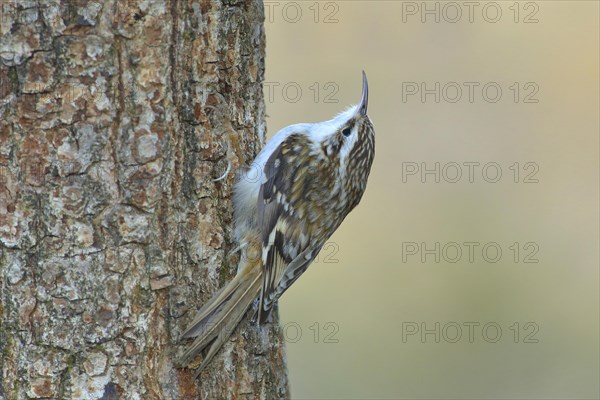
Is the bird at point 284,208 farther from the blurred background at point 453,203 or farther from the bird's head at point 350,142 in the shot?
the blurred background at point 453,203

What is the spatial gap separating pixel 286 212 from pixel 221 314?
736 mm

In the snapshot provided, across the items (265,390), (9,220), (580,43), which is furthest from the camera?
(580,43)

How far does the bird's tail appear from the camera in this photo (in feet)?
8.97

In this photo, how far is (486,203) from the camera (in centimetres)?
647

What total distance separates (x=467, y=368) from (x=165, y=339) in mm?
3573

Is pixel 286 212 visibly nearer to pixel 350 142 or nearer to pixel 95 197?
pixel 350 142

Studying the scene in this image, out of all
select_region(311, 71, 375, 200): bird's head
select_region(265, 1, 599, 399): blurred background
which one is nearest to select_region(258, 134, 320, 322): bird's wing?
select_region(311, 71, 375, 200): bird's head

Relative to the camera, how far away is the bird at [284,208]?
114 inches

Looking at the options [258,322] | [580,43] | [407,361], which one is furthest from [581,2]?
[258,322]

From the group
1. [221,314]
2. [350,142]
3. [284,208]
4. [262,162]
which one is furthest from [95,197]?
[350,142]

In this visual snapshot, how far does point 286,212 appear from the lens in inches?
138

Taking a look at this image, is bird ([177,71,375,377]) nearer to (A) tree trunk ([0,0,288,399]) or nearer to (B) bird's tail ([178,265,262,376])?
(B) bird's tail ([178,265,262,376])

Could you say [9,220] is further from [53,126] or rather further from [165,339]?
[165,339]

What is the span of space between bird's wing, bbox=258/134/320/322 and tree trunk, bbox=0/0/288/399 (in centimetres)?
58
